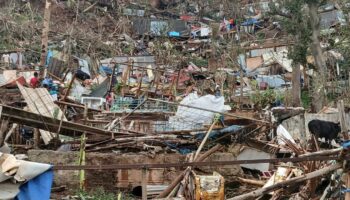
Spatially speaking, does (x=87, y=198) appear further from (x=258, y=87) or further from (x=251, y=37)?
(x=251, y=37)

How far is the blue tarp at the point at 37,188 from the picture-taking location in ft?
15.4

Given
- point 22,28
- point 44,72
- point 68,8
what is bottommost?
point 44,72

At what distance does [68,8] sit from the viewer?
28.7 meters

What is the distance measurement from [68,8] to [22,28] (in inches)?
249

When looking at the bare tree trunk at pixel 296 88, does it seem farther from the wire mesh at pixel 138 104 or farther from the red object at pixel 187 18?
the red object at pixel 187 18

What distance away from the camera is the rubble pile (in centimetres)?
783

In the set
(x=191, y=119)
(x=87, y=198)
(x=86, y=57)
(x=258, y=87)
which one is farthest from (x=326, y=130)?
(x=86, y=57)

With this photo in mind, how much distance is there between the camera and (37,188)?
471cm

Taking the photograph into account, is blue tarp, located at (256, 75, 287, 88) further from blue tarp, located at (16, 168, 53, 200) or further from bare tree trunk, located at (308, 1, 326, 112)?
blue tarp, located at (16, 168, 53, 200)

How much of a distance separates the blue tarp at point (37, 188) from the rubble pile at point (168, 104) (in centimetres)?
2

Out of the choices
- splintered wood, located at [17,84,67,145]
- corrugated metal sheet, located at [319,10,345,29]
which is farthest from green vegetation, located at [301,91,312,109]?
splintered wood, located at [17,84,67,145]

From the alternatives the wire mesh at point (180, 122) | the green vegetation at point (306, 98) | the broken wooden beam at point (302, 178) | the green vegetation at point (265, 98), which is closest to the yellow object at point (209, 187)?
the wire mesh at point (180, 122)

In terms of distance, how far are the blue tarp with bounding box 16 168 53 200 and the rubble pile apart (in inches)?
0.7

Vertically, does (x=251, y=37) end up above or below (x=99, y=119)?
above
